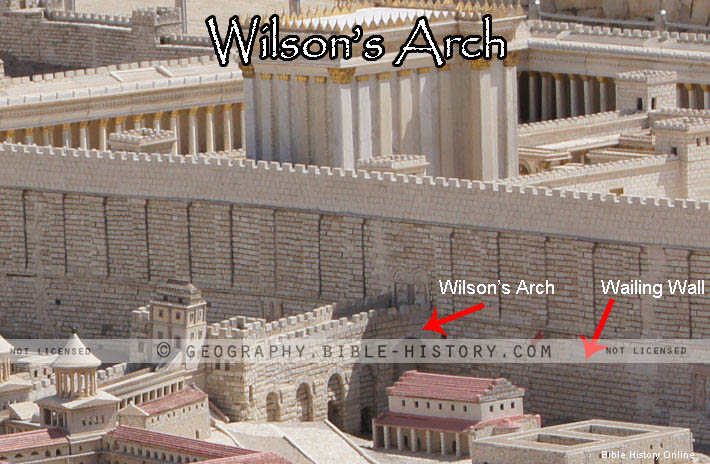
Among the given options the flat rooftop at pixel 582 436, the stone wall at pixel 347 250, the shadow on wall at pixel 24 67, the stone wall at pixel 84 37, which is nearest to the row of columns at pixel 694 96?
the stone wall at pixel 84 37

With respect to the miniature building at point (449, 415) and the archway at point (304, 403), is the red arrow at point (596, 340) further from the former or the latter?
the archway at point (304, 403)

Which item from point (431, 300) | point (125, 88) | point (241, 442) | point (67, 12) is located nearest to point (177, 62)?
point (125, 88)

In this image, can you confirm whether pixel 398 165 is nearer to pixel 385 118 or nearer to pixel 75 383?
pixel 385 118

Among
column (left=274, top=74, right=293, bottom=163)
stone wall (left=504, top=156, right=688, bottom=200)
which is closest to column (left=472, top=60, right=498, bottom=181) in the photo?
stone wall (left=504, top=156, right=688, bottom=200)

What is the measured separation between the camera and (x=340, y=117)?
369 ft

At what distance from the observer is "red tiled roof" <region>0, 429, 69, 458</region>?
300 feet

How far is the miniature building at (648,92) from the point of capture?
12525cm

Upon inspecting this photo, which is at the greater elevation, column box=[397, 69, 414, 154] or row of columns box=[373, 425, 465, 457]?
column box=[397, 69, 414, 154]

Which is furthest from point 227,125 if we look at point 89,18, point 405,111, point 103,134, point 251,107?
point 89,18

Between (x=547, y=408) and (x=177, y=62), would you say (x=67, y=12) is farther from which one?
(x=547, y=408)

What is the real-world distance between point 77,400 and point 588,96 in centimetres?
4464

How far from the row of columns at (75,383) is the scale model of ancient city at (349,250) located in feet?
0.23

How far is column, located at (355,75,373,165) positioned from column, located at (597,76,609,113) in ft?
68.6

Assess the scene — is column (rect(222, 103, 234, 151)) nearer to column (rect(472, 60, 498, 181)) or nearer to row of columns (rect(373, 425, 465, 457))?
column (rect(472, 60, 498, 181))
